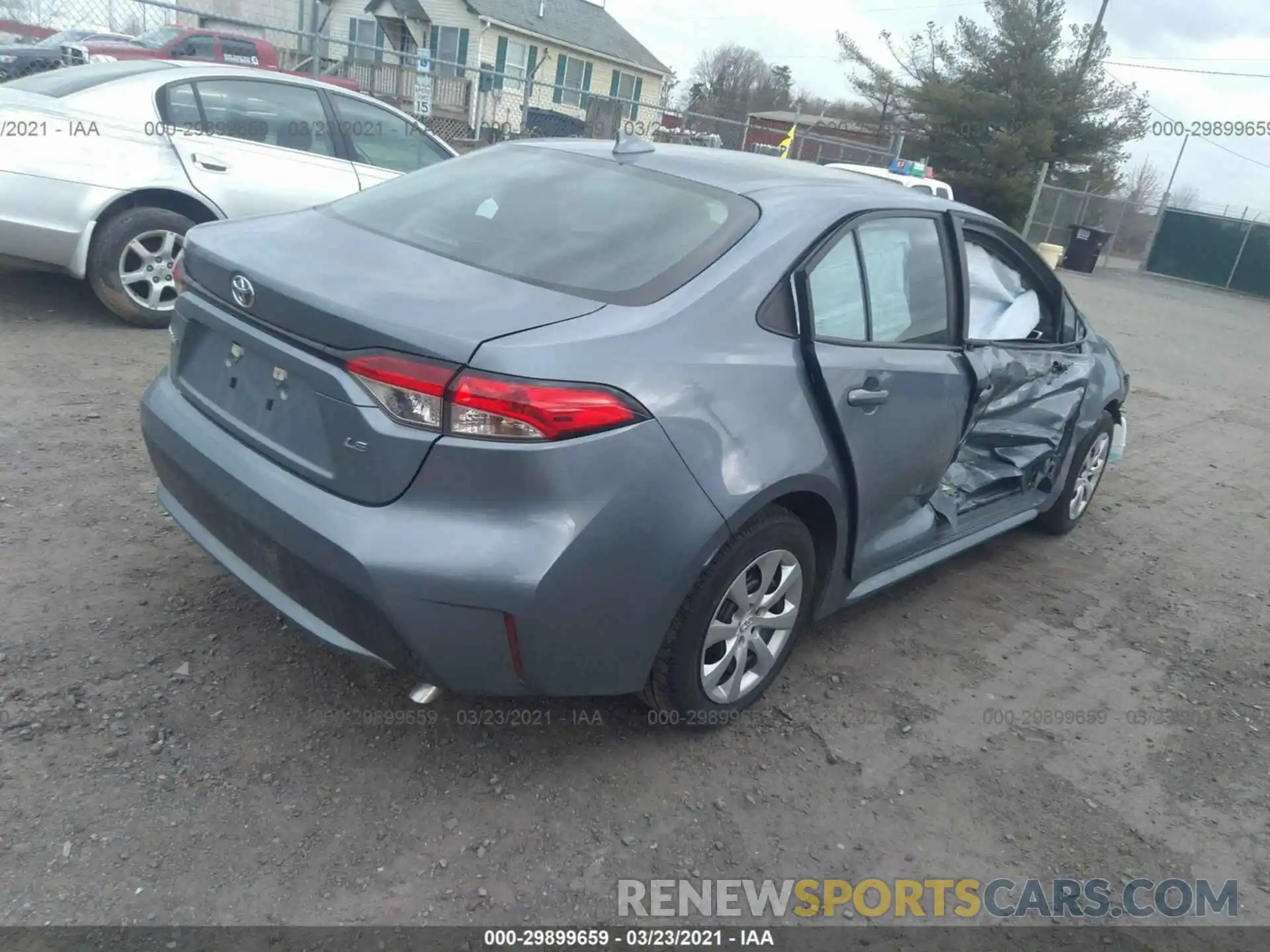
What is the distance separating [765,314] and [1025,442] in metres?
2.35

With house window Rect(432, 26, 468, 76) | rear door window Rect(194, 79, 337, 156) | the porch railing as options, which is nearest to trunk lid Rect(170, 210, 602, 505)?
rear door window Rect(194, 79, 337, 156)

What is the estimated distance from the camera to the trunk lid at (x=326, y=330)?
2.30m

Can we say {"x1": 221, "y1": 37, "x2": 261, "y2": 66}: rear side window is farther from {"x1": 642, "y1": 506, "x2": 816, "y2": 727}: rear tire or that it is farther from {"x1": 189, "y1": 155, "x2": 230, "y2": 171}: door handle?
{"x1": 642, "y1": 506, "x2": 816, "y2": 727}: rear tire

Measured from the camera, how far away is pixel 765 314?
2.76m

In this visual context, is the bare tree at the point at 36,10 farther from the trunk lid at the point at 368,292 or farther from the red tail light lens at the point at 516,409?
the red tail light lens at the point at 516,409

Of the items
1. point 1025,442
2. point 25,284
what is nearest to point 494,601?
point 1025,442

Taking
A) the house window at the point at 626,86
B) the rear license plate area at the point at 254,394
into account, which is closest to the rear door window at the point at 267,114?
the rear license plate area at the point at 254,394

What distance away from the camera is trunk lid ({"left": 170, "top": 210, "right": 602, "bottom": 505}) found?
2.30 meters

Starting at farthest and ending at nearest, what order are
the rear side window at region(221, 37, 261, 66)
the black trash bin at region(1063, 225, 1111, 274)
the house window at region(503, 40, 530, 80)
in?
1. the house window at region(503, 40, 530, 80)
2. the black trash bin at region(1063, 225, 1111, 274)
3. the rear side window at region(221, 37, 261, 66)

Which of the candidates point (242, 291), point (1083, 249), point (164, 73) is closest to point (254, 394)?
point (242, 291)

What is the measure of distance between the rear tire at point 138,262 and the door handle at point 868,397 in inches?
174

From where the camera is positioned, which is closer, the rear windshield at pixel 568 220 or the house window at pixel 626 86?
the rear windshield at pixel 568 220

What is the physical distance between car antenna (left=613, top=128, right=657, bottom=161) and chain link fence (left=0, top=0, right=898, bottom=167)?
10.8 feet

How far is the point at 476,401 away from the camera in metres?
2.23
